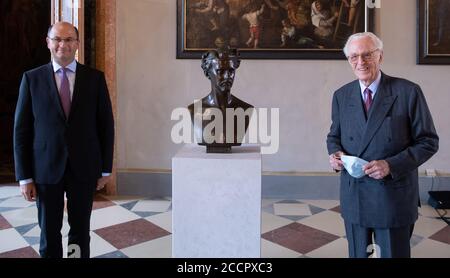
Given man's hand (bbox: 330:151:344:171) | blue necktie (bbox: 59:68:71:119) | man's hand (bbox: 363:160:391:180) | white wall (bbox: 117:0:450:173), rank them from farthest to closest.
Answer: white wall (bbox: 117:0:450:173) < blue necktie (bbox: 59:68:71:119) < man's hand (bbox: 330:151:344:171) < man's hand (bbox: 363:160:391:180)

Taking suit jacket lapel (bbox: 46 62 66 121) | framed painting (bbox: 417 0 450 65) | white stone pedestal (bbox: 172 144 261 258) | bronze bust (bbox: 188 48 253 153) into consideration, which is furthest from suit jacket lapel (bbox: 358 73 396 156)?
framed painting (bbox: 417 0 450 65)

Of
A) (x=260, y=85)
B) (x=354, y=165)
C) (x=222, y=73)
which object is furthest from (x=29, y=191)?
(x=260, y=85)

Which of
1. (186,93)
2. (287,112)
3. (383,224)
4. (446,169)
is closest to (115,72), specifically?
(186,93)

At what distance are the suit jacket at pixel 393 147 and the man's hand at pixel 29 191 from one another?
183 centimetres

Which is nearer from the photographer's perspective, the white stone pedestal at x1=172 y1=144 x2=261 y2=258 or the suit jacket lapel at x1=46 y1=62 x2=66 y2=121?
the suit jacket lapel at x1=46 y1=62 x2=66 y2=121

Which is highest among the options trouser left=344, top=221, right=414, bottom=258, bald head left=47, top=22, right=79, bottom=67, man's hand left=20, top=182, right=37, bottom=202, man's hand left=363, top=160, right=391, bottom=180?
bald head left=47, top=22, right=79, bottom=67

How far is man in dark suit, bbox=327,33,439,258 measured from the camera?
1.99 meters

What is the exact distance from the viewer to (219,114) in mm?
2740

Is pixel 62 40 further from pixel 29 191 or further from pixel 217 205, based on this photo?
pixel 217 205

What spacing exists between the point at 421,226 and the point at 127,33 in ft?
13.2

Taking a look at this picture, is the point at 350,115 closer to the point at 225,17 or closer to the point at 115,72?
the point at 225,17

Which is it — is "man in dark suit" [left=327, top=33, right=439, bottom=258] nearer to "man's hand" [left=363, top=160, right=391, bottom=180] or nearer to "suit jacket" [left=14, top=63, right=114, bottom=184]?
"man's hand" [left=363, top=160, right=391, bottom=180]

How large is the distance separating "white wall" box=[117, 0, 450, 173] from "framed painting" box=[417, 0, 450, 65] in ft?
0.28

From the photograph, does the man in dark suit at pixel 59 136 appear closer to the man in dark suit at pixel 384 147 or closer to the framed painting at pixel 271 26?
the man in dark suit at pixel 384 147
